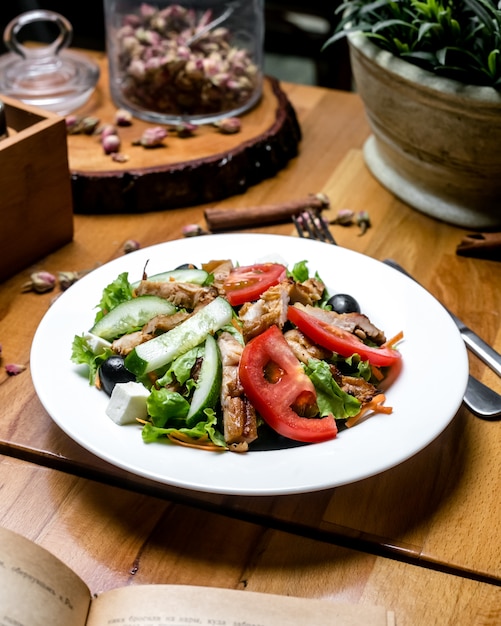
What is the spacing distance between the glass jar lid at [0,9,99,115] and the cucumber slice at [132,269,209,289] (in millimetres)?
983

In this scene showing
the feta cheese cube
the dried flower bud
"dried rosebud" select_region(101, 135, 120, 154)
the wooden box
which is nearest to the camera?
the feta cheese cube

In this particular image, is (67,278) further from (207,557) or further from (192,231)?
(207,557)

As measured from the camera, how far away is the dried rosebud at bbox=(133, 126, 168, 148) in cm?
206

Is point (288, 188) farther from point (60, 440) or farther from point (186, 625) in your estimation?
point (186, 625)

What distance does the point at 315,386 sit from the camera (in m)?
1.20

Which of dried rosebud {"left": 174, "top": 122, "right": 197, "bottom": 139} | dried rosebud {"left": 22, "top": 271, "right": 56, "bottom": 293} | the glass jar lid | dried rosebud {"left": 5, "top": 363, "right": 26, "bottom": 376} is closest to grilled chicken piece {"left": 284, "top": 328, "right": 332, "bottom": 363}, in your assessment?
dried rosebud {"left": 5, "top": 363, "right": 26, "bottom": 376}

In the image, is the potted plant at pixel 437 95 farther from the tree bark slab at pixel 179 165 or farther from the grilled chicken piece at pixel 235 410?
the grilled chicken piece at pixel 235 410

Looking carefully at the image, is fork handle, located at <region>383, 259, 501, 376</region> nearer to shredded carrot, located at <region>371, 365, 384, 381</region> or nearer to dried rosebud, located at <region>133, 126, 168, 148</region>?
shredded carrot, located at <region>371, 365, 384, 381</region>

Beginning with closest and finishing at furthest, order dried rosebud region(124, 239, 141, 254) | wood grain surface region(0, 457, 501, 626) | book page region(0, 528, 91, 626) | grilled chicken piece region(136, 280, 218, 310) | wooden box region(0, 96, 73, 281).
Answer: book page region(0, 528, 91, 626) → wood grain surface region(0, 457, 501, 626) → grilled chicken piece region(136, 280, 218, 310) → wooden box region(0, 96, 73, 281) → dried rosebud region(124, 239, 141, 254)

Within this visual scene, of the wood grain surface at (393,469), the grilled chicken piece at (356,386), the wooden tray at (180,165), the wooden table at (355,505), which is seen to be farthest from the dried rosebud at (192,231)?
A: the grilled chicken piece at (356,386)

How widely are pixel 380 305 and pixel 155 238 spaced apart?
25.6 inches

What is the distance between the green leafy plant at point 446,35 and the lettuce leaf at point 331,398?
2.66ft

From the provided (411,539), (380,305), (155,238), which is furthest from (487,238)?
(411,539)

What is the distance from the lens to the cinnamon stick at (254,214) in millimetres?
1868
